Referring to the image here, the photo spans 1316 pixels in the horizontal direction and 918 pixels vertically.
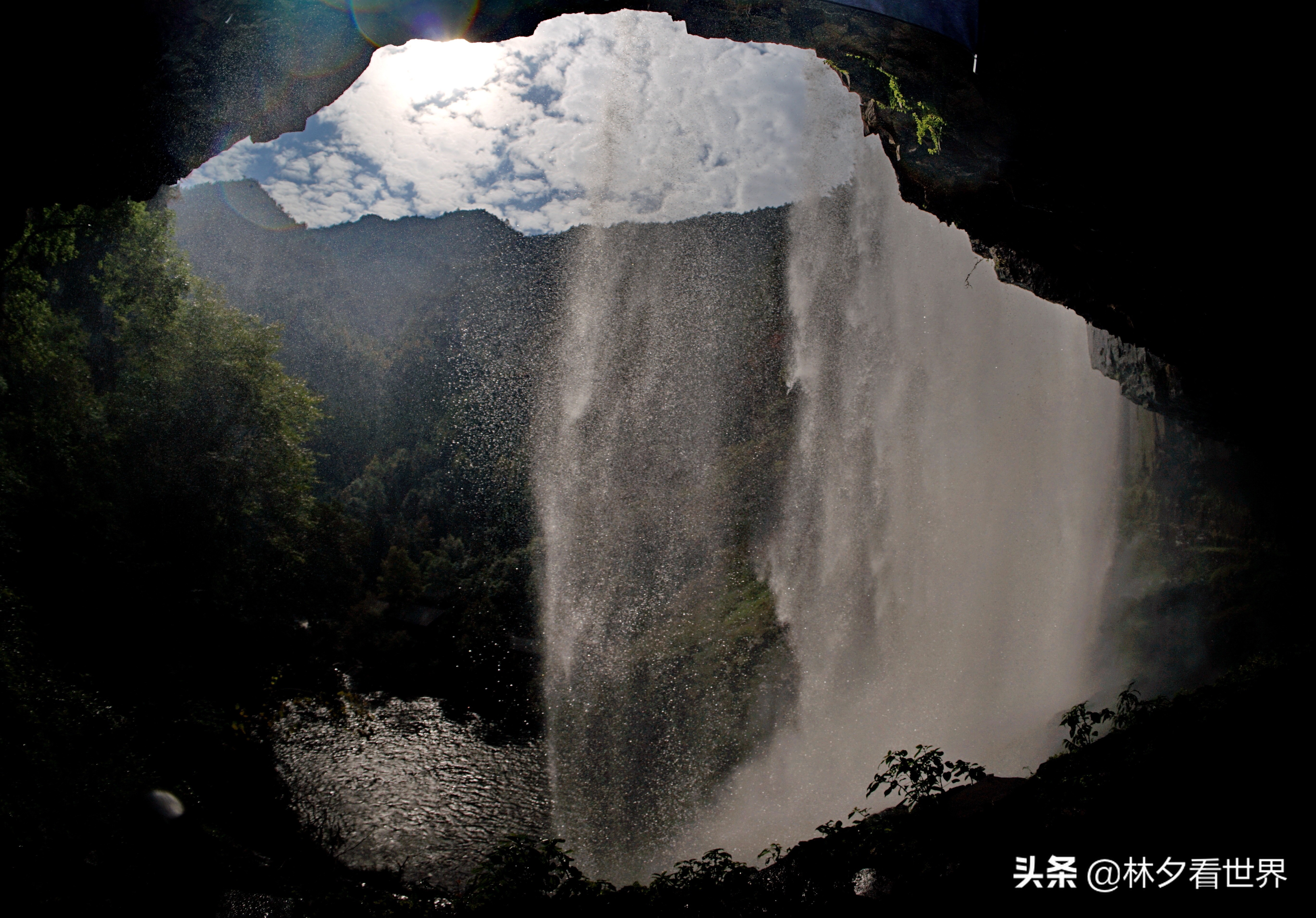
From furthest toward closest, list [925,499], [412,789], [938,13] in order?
1. [925,499]
2. [412,789]
3. [938,13]

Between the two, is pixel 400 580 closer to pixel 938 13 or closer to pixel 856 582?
pixel 856 582

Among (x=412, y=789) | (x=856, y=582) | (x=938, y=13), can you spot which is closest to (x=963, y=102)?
(x=938, y=13)

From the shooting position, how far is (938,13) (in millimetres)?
4898

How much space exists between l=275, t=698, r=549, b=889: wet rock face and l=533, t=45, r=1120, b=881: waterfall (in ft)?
2.98

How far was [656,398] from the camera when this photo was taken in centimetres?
3372

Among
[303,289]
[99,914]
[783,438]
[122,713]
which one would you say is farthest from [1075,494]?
[303,289]

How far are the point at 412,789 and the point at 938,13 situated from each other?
13515 mm

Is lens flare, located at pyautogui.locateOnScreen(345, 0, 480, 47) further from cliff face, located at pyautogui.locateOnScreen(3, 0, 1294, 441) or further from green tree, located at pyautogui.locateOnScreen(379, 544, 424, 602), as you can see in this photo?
green tree, located at pyautogui.locateOnScreen(379, 544, 424, 602)

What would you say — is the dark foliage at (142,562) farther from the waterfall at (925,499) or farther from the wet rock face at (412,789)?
the waterfall at (925,499)

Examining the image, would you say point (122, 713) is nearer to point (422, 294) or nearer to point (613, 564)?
point (613, 564)

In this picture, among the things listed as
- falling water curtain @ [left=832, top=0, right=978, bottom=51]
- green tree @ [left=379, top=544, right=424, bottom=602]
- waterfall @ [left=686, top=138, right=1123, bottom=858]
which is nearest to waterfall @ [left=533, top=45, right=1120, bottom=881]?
waterfall @ [left=686, top=138, right=1123, bottom=858]

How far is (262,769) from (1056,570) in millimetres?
16997

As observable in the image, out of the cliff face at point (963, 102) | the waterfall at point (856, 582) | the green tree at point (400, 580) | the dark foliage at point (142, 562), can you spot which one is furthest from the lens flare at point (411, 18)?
the green tree at point (400, 580)

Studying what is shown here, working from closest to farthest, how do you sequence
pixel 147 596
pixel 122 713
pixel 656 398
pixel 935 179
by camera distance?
pixel 935 179 < pixel 122 713 < pixel 147 596 < pixel 656 398
